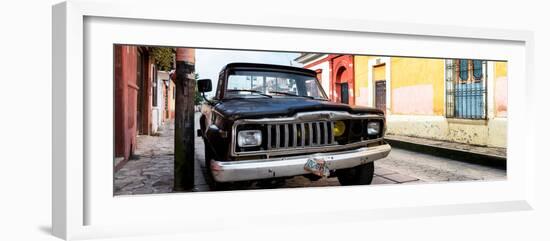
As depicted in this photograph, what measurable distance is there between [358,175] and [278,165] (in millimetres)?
1491

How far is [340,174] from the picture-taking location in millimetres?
5094

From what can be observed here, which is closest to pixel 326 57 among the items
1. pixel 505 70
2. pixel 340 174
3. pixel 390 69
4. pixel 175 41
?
pixel 390 69

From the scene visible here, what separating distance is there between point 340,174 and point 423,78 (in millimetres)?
2172

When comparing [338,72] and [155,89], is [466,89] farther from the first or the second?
[155,89]

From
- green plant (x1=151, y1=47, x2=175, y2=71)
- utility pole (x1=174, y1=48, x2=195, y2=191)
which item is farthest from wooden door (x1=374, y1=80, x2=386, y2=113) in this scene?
green plant (x1=151, y1=47, x2=175, y2=71)

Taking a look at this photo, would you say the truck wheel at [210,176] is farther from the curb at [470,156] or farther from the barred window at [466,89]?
the barred window at [466,89]

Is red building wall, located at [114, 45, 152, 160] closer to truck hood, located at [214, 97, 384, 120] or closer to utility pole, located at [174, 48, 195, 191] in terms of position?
utility pole, located at [174, 48, 195, 191]

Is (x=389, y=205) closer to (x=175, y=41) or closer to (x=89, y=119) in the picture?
(x=175, y=41)

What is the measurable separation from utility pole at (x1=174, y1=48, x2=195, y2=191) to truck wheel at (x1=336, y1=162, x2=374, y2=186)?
199 cm

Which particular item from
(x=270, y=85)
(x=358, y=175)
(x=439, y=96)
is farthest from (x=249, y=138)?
(x=439, y=96)

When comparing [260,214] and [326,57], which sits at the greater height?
[326,57]

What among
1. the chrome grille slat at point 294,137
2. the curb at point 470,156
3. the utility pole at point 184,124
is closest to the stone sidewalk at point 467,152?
the curb at point 470,156

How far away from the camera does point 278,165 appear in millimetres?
4227

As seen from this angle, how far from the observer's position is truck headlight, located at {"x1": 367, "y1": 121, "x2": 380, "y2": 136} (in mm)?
4832
